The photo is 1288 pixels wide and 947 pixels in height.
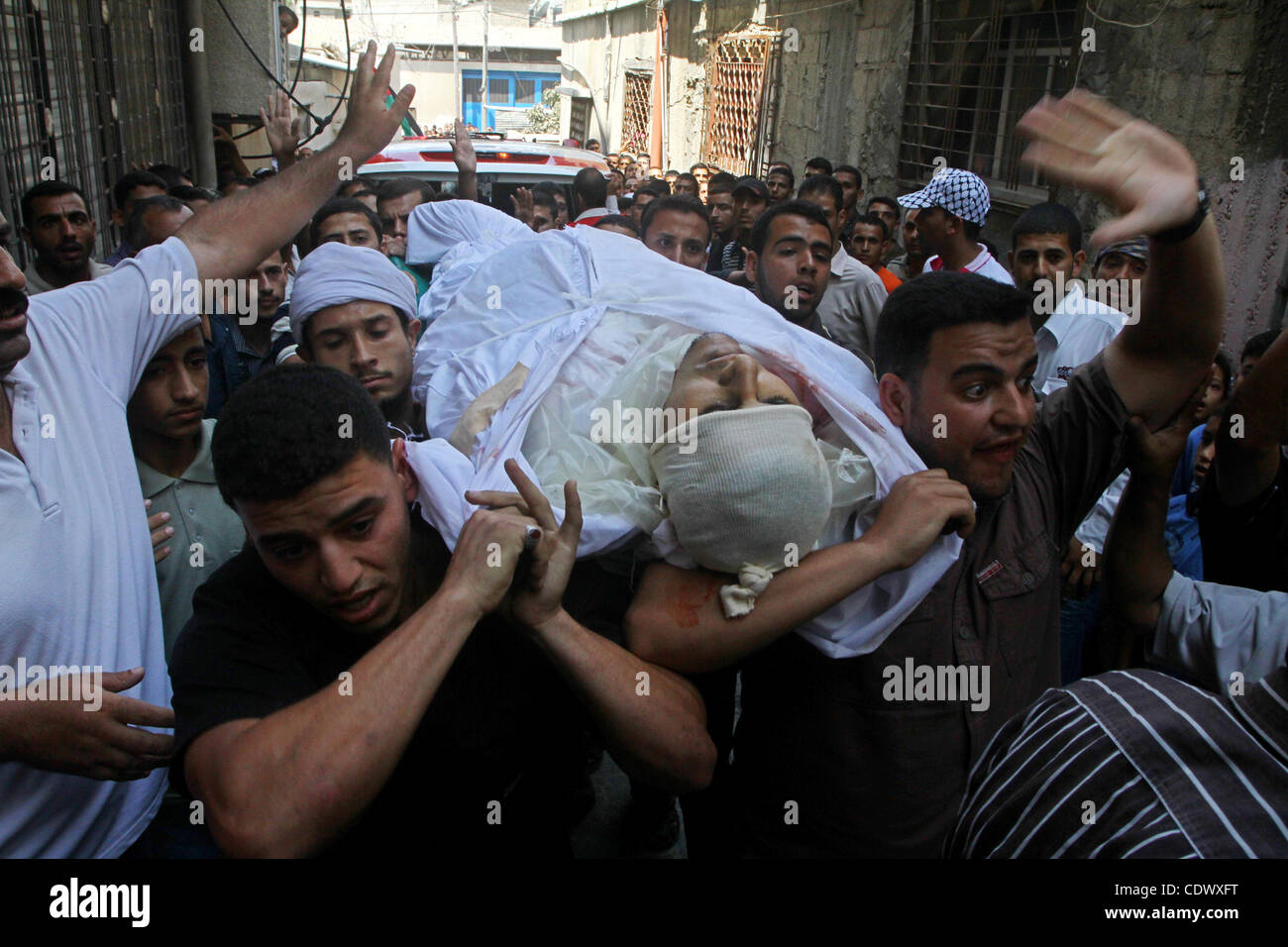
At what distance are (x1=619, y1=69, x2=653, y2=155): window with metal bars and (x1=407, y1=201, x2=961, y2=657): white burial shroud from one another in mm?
19475

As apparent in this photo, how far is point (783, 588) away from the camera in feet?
4.26

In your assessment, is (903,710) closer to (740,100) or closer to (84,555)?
(84,555)

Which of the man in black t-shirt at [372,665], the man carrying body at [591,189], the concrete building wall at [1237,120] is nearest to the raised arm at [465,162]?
the man carrying body at [591,189]

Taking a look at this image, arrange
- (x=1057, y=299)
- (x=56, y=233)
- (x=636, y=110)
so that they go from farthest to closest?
(x=636, y=110), (x=56, y=233), (x=1057, y=299)

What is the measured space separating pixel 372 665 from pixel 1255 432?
192 centimetres

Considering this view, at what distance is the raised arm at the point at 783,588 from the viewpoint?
4.25 ft

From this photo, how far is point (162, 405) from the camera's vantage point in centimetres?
198

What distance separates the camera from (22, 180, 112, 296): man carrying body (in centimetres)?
382

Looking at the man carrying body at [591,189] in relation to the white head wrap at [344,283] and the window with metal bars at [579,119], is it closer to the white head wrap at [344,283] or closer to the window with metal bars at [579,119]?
the white head wrap at [344,283]

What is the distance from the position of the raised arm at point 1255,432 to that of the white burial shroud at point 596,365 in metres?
0.86

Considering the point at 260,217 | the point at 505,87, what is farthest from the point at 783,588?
the point at 505,87

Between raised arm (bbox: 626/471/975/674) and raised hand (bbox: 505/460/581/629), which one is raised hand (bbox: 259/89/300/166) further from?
raised arm (bbox: 626/471/975/674)

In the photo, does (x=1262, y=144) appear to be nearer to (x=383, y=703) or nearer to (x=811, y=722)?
(x=811, y=722)

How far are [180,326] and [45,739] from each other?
0.97 meters
